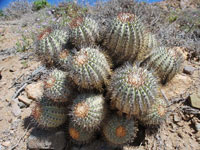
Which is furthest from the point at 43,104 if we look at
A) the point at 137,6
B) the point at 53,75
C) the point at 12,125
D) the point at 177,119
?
the point at 137,6

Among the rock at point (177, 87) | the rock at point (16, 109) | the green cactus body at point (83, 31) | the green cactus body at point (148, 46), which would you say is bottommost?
the rock at point (16, 109)

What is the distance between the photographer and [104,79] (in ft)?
8.76

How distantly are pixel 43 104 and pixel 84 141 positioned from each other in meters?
0.86

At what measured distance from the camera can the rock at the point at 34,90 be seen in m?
3.99

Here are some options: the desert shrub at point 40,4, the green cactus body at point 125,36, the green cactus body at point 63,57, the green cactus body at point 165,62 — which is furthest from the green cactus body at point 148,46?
the desert shrub at point 40,4

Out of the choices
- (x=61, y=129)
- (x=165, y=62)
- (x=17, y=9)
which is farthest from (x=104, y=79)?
(x=17, y=9)

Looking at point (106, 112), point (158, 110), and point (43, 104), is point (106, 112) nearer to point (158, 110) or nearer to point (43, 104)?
point (158, 110)

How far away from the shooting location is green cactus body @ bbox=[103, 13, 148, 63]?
2643mm

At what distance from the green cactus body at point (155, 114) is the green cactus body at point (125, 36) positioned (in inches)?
32.5

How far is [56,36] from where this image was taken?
305cm

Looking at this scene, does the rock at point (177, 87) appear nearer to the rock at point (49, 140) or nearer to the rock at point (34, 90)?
the rock at point (49, 140)

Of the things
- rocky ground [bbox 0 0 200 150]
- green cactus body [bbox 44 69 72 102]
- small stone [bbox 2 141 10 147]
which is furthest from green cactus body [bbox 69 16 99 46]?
small stone [bbox 2 141 10 147]

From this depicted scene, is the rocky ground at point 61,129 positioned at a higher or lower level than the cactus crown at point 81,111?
lower

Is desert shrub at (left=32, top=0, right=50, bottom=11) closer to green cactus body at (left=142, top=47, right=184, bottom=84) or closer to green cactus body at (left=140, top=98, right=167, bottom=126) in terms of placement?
green cactus body at (left=142, top=47, right=184, bottom=84)
